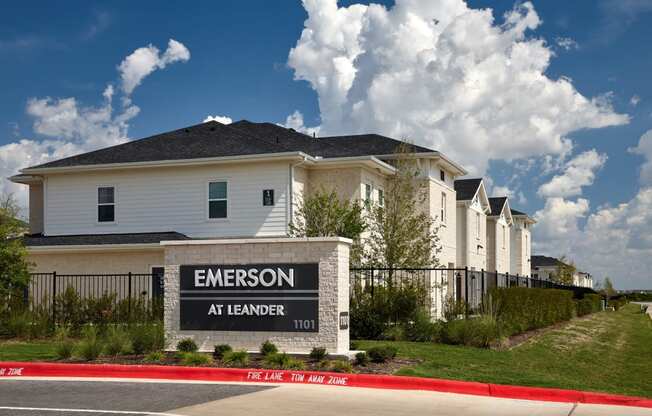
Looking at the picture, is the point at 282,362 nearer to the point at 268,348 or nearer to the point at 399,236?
the point at 268,348

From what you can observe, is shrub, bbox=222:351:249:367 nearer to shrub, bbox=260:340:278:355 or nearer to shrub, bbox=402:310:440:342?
shrub, bbox=260:340:278:355

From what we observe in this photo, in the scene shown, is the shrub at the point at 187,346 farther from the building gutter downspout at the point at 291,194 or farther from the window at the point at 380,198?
the window at the point at 380,198

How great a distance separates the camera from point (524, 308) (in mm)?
28266

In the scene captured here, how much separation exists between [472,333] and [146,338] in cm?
876

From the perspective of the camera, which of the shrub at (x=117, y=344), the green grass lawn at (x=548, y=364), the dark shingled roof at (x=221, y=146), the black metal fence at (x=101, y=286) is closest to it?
the green grass lawn at (x=548, y=364)

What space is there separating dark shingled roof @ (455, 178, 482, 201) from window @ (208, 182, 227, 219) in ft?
59.9

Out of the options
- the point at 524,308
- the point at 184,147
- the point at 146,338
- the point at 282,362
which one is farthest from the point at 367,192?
the point at 282,362

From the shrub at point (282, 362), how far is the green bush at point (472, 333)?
6363 millimetres

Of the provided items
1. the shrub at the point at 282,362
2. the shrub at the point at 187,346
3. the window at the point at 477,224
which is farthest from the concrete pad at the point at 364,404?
the window at the point at 477,224

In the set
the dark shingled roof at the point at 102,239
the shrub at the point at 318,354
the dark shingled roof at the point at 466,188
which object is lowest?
the shrub at the point at 318,354

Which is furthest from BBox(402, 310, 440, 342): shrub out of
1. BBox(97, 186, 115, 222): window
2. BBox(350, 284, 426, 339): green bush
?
BBox(97, 186, 115, 222): window

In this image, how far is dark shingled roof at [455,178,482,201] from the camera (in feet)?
152

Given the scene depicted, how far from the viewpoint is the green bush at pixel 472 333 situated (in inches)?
843

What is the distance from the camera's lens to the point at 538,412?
12.4m
